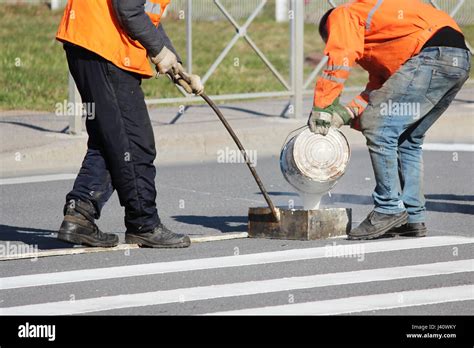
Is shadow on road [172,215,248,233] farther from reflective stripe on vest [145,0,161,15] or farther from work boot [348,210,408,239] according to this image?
reflective stripe on vest [145,0,161,15]

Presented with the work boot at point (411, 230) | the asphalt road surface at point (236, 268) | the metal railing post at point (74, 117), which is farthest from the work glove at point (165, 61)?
the metal railing post at point (74, 117)

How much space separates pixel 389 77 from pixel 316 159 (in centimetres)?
67

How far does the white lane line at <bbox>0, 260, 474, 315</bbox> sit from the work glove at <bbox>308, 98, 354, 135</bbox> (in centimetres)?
106

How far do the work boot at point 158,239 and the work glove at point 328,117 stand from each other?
3.45 ft

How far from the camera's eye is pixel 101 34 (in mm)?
8484

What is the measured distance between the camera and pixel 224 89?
17.8 m

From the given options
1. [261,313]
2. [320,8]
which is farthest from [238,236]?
[320,8]

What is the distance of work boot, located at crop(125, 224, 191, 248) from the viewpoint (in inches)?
351

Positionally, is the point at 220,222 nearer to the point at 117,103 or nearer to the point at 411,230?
the point at 411,230
